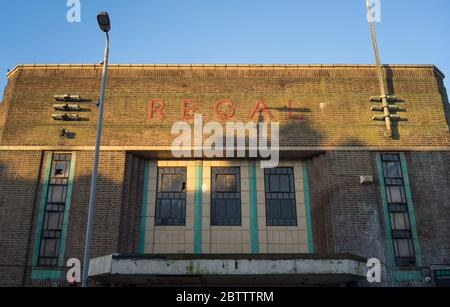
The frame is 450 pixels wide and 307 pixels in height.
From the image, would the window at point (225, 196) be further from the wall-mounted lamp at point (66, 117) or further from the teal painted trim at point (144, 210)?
the wall-mounted lamp at point (66, 117)

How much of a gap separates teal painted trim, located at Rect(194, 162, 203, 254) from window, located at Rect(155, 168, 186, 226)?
473mm

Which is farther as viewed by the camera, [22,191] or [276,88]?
[276,88]

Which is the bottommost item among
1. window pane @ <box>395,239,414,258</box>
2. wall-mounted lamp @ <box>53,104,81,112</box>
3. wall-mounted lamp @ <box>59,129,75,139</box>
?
window pane @ <box>395,239,414,258</box>

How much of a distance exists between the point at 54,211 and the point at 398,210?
1286 cm

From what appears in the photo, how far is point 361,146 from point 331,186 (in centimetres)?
211

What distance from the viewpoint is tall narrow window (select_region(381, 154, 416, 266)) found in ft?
55.2

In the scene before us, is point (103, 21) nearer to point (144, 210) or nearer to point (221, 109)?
point (221, 109)

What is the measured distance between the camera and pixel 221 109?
18.5 meters

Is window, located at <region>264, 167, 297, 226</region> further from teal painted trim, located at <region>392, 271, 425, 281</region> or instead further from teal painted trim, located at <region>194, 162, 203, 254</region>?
teal painted trim, located at <region>392, 271, 425, 281</region>

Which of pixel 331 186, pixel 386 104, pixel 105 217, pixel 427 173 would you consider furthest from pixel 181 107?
pixel 427 173

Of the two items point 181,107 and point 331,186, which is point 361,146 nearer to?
point 331,186

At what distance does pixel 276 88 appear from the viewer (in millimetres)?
18906

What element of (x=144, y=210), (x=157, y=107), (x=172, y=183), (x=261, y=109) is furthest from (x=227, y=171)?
(x=157, y=107)

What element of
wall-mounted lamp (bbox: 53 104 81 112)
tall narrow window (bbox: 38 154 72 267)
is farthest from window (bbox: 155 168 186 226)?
wall-mounted lamp (bbox: 53 104 81 112)
